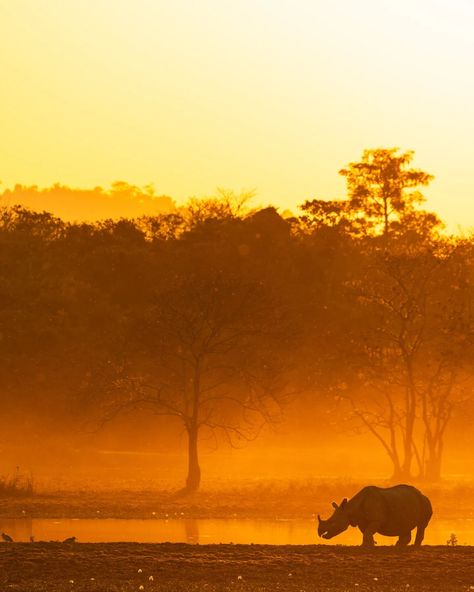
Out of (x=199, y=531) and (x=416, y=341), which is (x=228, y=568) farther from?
(x=416, y=341)

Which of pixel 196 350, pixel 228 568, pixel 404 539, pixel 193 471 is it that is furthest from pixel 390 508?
pixel 196 350

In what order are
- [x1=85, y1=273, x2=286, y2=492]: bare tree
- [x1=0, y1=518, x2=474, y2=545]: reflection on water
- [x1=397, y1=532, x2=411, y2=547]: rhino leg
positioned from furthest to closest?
[x1=85, y1=273, x2=286, y2=492]: bare tree → [x1=0, y1=518, x2=474, y2=545]: reflection on water → [x1=397, y1=532, x2=411, y2=547]: rhino leg

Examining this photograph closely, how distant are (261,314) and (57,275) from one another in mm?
28517

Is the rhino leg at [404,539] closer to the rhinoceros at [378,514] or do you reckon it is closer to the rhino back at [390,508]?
the rhinoceros at [378,514]

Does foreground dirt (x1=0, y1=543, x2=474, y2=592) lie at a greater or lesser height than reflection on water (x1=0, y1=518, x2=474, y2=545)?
lesser

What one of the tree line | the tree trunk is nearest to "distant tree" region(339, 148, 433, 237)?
the tree line

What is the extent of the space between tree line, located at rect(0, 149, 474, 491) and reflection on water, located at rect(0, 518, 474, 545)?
521 inches

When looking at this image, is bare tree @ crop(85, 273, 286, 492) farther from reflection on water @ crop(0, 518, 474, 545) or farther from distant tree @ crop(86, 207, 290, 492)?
reflection on water @ crop(0, 518, 474, 545)

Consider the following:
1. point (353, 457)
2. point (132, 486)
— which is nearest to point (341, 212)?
point (353, 457)

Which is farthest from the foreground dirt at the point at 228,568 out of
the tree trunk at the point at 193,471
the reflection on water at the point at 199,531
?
the tree trunk at the point at 193,471

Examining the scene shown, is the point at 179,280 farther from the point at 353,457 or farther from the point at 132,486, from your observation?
the point at 353,457

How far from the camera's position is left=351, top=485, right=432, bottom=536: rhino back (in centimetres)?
2681

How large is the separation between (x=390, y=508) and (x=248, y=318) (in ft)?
101

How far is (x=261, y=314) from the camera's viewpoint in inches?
2311
